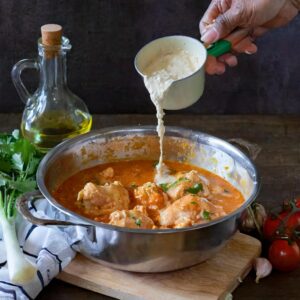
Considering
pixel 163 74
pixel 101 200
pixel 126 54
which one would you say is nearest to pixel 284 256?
pixel 101 200

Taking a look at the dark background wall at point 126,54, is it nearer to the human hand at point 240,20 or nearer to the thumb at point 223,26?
the human hand at point 240,20

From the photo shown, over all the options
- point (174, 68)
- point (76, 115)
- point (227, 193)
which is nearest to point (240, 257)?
point (227, 193)

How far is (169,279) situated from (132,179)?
0.46 metres

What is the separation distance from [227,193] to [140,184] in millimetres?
256

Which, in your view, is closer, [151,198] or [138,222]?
[138,222]

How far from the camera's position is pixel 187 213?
178 cm

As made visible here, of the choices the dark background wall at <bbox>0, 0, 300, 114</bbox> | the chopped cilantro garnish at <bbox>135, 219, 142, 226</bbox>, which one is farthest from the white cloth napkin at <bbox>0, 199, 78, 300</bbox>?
the dark background wall at <bbox>0, 0, 300, 114</bbox>

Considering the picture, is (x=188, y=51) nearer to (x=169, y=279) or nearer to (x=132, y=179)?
(x=132, y=179)

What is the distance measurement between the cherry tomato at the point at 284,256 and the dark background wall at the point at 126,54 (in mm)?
1212

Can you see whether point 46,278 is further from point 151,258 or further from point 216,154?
point 216,154

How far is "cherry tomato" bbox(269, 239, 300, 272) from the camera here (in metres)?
1.78

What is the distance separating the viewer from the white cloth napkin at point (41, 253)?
1.64 metres

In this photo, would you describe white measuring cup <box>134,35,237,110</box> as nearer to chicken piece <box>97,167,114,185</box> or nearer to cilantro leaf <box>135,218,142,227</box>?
chicken piece <box>97,167,114,185</box>

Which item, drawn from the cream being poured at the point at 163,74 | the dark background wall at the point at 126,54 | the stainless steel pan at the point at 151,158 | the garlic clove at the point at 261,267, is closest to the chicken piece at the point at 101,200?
the stainless steel pan at the point at 151,158
